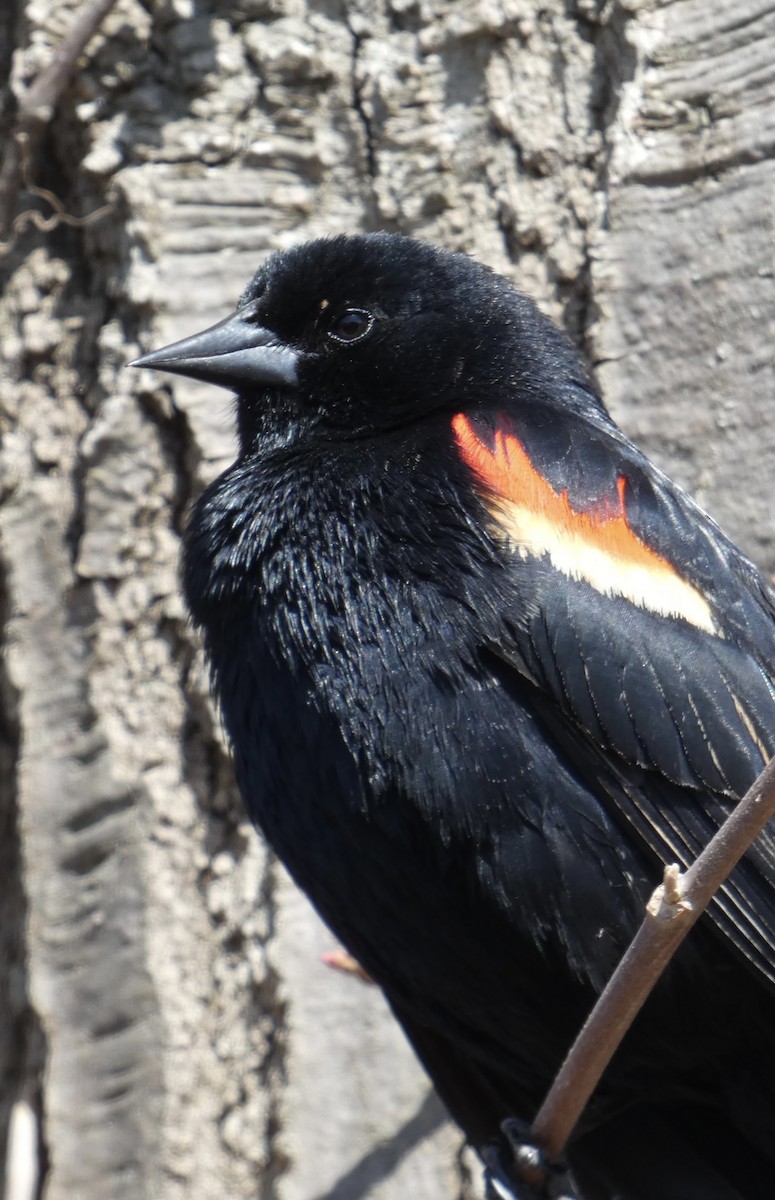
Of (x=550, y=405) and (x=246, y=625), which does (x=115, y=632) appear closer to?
(x=246, y=625)

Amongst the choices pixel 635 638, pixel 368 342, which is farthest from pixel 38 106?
pixel 635 638

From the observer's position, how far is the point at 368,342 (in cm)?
296

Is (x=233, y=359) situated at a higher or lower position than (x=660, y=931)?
higher

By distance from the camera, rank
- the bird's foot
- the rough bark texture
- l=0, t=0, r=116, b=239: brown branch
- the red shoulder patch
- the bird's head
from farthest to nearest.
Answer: l=0, t=0, r=116, b=239: brown branch < the rough bark texture < the bird's head < the red shoulder patch < the bird's foot

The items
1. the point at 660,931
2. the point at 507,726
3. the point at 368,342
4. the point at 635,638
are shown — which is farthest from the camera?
the point at 368,342

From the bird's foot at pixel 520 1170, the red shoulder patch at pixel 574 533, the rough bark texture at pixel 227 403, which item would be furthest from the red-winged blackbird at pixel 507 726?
the rough bark texture at pixel 227 403

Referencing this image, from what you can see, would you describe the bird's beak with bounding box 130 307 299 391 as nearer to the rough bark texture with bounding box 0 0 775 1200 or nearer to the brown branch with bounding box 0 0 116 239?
the rough bark texture with bounding box 0 0 775 1200

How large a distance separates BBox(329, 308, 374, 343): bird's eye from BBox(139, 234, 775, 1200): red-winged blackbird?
95 millimetres

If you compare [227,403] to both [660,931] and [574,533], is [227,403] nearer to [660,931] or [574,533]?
[574,533]

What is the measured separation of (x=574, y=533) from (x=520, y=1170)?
3.36 ft

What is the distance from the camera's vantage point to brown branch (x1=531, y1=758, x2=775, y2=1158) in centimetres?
171

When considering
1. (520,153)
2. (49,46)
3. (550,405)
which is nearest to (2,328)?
(49,46)

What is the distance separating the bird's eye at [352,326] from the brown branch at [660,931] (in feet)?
4.77

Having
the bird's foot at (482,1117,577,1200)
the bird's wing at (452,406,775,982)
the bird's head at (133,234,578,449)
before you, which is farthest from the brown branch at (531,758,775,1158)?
the bird's head at (133,234,578,449)
